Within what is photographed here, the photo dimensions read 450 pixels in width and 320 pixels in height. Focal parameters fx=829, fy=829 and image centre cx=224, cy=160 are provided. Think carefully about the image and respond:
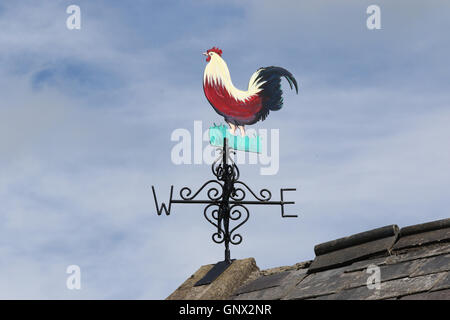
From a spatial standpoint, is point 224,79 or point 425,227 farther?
point 224,79

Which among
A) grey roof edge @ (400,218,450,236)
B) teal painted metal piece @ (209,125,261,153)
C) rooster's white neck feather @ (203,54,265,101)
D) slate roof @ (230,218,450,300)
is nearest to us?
slate roof @ (230,218,450,300)

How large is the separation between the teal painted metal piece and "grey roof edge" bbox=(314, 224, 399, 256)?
138 centimetres

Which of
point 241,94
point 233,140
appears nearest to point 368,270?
point 233,140

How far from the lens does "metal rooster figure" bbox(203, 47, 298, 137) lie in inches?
325

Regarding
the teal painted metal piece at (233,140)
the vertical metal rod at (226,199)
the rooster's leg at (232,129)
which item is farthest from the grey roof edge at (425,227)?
the rooster's leg at (232,129)

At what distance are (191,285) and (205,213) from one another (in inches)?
27.4

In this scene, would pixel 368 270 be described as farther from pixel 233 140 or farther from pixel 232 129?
pixel 232 129

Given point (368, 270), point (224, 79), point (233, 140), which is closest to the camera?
point (368, 270)

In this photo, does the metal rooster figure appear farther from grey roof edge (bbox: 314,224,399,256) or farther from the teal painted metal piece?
grey roof edge (bbox: 314,224,399,256)

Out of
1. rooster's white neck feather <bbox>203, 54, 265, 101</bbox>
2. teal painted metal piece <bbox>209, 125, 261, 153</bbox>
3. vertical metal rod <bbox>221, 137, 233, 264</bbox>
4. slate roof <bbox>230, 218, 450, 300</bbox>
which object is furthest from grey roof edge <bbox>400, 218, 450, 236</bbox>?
rooster's white neck feather <bbox>203, 54, 265, 101</bbox>

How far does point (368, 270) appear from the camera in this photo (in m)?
6.34

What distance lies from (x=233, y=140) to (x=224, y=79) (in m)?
0.68
